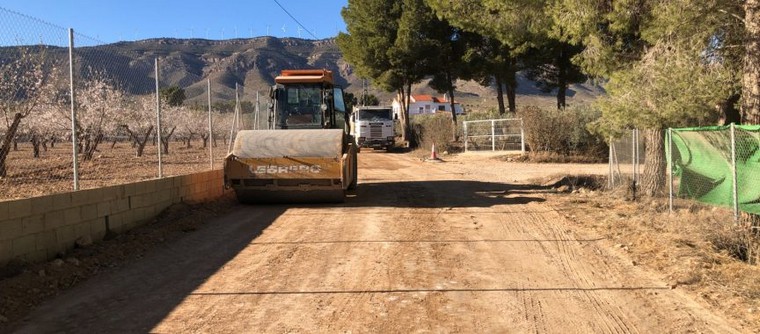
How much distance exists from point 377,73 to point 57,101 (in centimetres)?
2455

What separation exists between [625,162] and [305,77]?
841 cm

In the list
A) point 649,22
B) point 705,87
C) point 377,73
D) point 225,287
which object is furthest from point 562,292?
point 377,73

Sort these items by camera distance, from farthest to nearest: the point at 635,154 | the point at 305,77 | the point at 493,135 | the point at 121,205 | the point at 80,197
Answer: the point at 493,135
the point at 305,77
the point at 635,154
the point at 121,205
the point at 80,197

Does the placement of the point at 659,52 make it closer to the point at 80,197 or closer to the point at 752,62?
the point at 752,62

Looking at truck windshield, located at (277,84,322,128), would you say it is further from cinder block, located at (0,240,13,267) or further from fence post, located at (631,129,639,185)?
cinder block, located at (0,240,13,267)

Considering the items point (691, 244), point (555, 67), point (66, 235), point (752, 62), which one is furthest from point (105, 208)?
point (555, 67)

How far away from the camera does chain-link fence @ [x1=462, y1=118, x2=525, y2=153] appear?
27.0 metres

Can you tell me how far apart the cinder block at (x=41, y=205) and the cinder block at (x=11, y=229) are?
0.83 feet

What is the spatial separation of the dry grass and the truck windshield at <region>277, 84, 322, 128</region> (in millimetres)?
6343

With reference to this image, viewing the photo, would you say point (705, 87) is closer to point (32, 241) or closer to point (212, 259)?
point (212, 259)

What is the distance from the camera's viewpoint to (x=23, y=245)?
6.20m

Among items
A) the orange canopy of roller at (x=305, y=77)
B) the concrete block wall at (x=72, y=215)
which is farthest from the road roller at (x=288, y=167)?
the orange canopy of roller at (x=305, y=77)

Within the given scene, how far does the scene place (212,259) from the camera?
705cm

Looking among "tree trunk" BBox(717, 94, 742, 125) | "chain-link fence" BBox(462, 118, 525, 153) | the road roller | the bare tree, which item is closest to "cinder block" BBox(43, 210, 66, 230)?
the road roller
